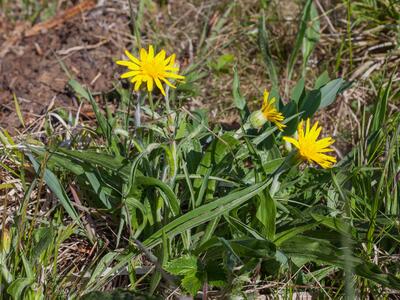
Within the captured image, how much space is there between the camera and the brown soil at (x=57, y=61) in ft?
8.46

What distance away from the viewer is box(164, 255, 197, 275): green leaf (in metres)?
1.73

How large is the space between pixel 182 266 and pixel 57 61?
4.53ft

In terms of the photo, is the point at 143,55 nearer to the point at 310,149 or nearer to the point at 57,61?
the point at 310,149

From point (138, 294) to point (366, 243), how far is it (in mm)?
720

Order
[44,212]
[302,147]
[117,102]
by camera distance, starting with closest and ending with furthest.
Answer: [302,147]
[44,212]
[117,102]

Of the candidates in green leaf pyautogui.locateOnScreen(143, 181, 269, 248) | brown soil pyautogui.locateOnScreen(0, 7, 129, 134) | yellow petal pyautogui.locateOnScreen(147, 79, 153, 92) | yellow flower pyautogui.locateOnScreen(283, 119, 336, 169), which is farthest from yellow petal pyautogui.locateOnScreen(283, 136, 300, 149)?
brown soil pyautogui.locateOnScreen(0, 7, 129, 134)

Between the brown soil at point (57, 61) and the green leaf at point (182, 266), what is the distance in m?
0.97

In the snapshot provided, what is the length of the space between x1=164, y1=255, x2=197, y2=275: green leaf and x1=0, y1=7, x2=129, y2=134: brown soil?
0.97m

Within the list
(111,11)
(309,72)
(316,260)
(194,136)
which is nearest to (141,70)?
(194,136)

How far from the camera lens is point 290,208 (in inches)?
72.4

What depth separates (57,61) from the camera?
9.04 ft

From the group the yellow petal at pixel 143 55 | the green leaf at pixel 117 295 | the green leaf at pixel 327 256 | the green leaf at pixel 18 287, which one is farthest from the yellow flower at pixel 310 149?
the green leaf at pixel 18 287

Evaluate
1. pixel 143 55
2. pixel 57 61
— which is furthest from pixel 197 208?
pixel 57 61

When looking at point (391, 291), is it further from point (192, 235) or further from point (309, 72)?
point (309, 72)
